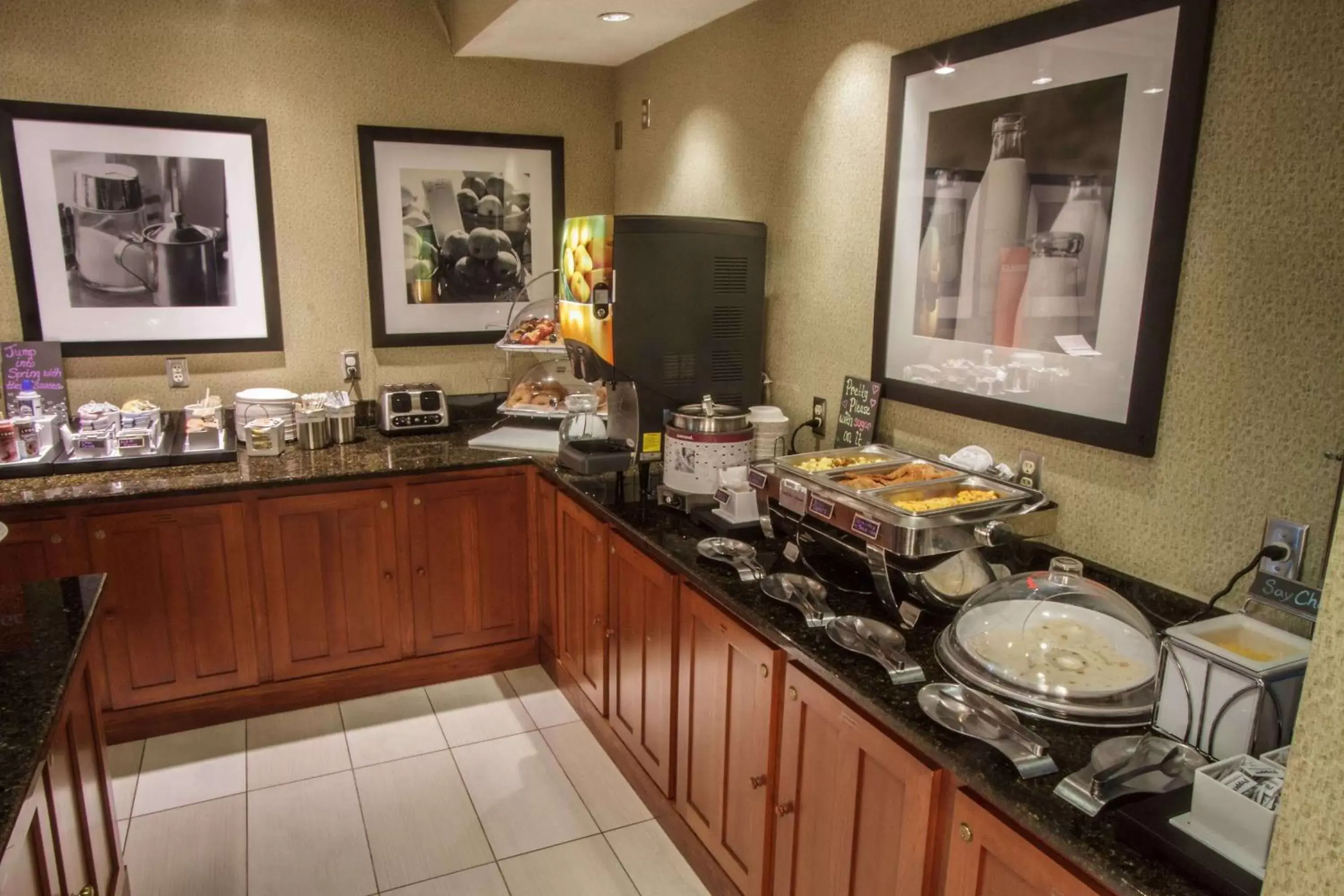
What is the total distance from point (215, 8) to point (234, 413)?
4.84 feet

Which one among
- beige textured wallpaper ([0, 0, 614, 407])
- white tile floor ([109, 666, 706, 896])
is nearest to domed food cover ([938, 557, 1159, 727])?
white tile floor ([109, 666, 706, 896])

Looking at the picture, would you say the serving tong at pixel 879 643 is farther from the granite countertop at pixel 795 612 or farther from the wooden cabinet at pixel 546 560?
the wooden cabinet at pixel 546 560

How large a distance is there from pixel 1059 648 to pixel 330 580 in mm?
2440

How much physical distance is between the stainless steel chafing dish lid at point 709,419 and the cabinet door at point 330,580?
4.05ft

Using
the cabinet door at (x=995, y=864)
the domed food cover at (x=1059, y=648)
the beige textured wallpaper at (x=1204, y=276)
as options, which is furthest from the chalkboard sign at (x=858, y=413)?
the cabinet door at (x=995, y=864)

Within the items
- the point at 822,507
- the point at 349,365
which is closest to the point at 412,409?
the point at 349,365

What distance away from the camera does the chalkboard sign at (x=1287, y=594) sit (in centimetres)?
144

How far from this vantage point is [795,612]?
185 cm

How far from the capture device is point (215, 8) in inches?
126

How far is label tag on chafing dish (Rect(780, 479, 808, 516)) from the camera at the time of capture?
1945 mm

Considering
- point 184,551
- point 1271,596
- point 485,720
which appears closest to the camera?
point 1271,596

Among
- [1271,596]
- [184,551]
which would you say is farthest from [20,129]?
[1271,596]

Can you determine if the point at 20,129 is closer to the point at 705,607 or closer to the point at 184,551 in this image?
the point at 184,551

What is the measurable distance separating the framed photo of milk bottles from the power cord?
29 cm
